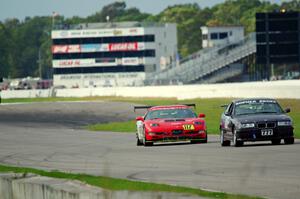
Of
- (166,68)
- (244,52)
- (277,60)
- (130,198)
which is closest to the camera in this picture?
(130,198)

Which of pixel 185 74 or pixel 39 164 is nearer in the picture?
pixel 39 164

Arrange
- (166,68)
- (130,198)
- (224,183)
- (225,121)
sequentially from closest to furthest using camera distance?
(130,198), (224,183), (225,121), (166,68)

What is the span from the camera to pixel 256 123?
28281mm

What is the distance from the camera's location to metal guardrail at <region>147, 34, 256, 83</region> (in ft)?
424

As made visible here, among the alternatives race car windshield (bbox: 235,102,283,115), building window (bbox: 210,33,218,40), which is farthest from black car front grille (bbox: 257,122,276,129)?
building window (bbox: 210,33,218,40)

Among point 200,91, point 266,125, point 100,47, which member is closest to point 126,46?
point 100,47

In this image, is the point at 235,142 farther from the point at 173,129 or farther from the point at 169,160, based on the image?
the point at 169,160

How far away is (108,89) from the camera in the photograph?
10906 centimetres

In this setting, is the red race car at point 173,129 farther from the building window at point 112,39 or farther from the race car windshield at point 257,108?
the building window at point 112,39

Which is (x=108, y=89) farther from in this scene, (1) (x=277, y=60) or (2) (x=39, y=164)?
(2) (x=39, y=164)

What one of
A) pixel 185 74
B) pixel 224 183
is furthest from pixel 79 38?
pixel 224 183

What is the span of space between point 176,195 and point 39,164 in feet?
46.5

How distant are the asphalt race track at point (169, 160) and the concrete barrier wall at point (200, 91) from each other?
2264cm

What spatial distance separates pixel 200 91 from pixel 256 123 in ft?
173
